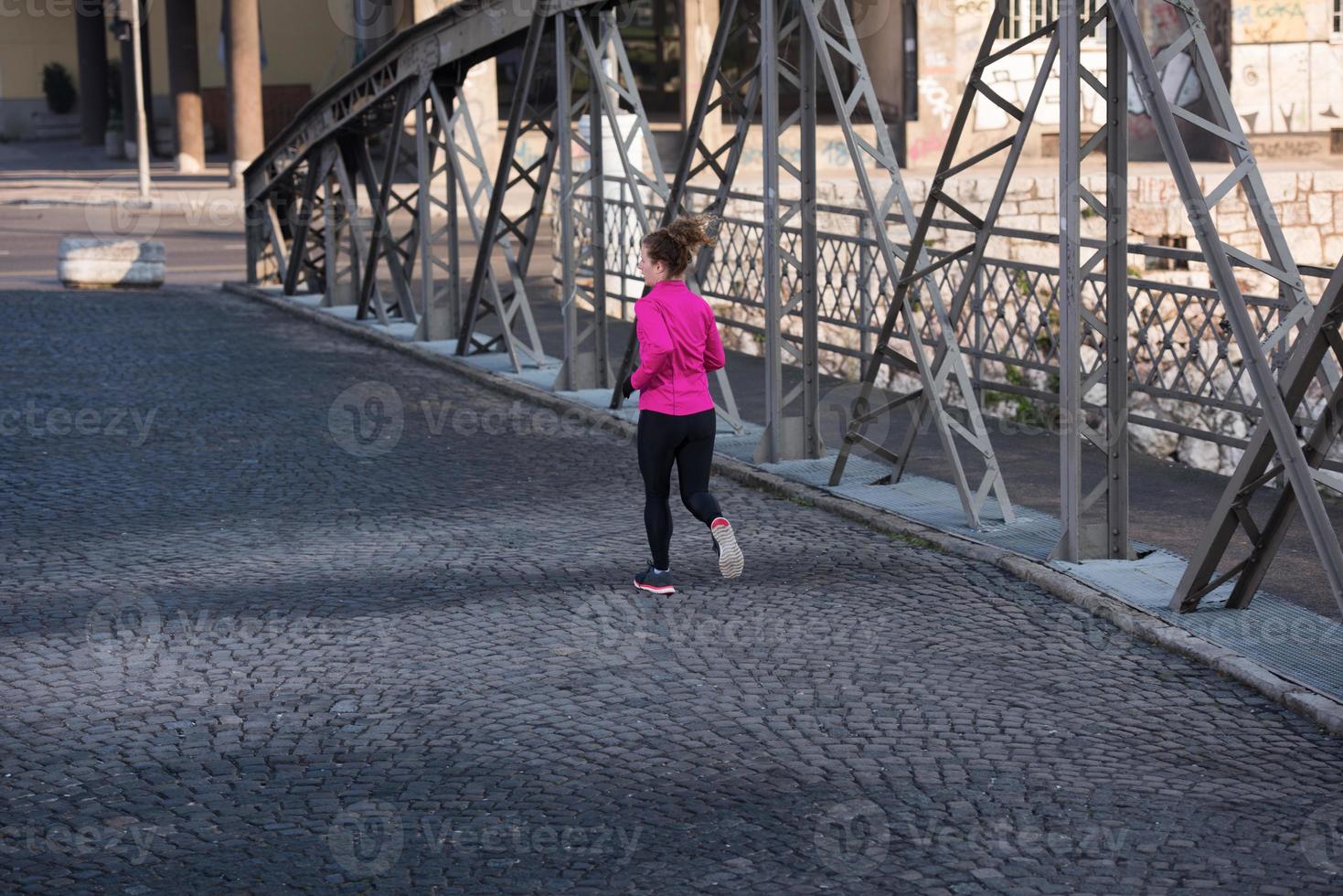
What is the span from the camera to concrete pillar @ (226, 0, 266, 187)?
39281 millimetres

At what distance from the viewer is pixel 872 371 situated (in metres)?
9.51

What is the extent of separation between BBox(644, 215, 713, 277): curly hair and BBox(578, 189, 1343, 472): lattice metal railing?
2.00m

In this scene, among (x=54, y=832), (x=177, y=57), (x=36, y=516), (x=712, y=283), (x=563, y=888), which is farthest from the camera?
(x=177, y=57)

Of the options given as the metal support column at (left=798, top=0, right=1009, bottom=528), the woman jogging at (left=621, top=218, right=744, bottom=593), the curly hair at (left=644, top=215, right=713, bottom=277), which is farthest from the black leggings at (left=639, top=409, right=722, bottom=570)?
the metal support column at (left=798, top=0, right=1009, bottom=528)

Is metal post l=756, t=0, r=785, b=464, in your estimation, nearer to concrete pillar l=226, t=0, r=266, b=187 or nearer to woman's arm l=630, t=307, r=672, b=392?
woman's arm l=630, t=307, r=672, b=392

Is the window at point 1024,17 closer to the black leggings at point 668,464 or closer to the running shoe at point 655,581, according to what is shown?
the black leggings at point 668,464

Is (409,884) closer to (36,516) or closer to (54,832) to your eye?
(54,832)

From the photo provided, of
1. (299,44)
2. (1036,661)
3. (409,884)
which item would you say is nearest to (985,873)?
(409,884)

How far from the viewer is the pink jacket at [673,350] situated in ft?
25.1

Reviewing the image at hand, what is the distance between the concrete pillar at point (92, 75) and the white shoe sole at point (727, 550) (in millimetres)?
44827

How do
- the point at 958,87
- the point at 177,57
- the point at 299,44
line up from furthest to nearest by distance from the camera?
the point at 299,44, the point at 177,57, the point at 958,87

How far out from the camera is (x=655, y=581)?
7723 mm

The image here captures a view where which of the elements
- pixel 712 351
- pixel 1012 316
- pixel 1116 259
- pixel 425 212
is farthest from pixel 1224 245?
pixel 1012 316

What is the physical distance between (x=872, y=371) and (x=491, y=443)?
9.94ft
